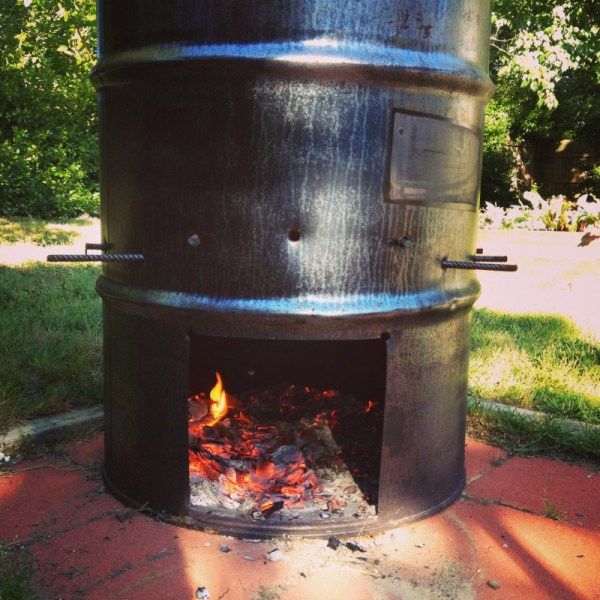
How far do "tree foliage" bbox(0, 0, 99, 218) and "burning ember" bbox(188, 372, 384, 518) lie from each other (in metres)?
8.75

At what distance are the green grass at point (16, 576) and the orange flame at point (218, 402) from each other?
0.95 meters

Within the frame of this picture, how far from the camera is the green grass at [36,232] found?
758cm

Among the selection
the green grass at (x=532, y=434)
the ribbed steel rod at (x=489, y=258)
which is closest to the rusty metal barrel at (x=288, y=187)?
the ribbed steel rod at (x=489, y=258)

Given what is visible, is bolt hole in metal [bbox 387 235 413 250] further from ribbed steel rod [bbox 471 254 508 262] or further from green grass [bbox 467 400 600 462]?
green grass [bbox 467 400 600 462]

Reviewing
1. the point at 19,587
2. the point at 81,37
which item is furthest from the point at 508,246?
the point at 81,37

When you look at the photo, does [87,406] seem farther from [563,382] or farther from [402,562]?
[563,382]

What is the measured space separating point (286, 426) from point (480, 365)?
141 centimetres

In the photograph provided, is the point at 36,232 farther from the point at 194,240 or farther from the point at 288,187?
the point at 288,187

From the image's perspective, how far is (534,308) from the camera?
554 centimetres

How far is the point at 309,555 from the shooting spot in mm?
1933

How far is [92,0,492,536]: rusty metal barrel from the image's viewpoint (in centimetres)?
180

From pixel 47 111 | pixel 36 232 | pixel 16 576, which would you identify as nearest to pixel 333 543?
pixel 16 576

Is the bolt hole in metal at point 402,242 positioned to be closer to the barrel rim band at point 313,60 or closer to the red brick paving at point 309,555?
the barrel rim band at point 313,60

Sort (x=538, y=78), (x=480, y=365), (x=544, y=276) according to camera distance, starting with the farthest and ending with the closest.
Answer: (x=538, y=78)
(x=544, y=276)
(x=480, y=365)
